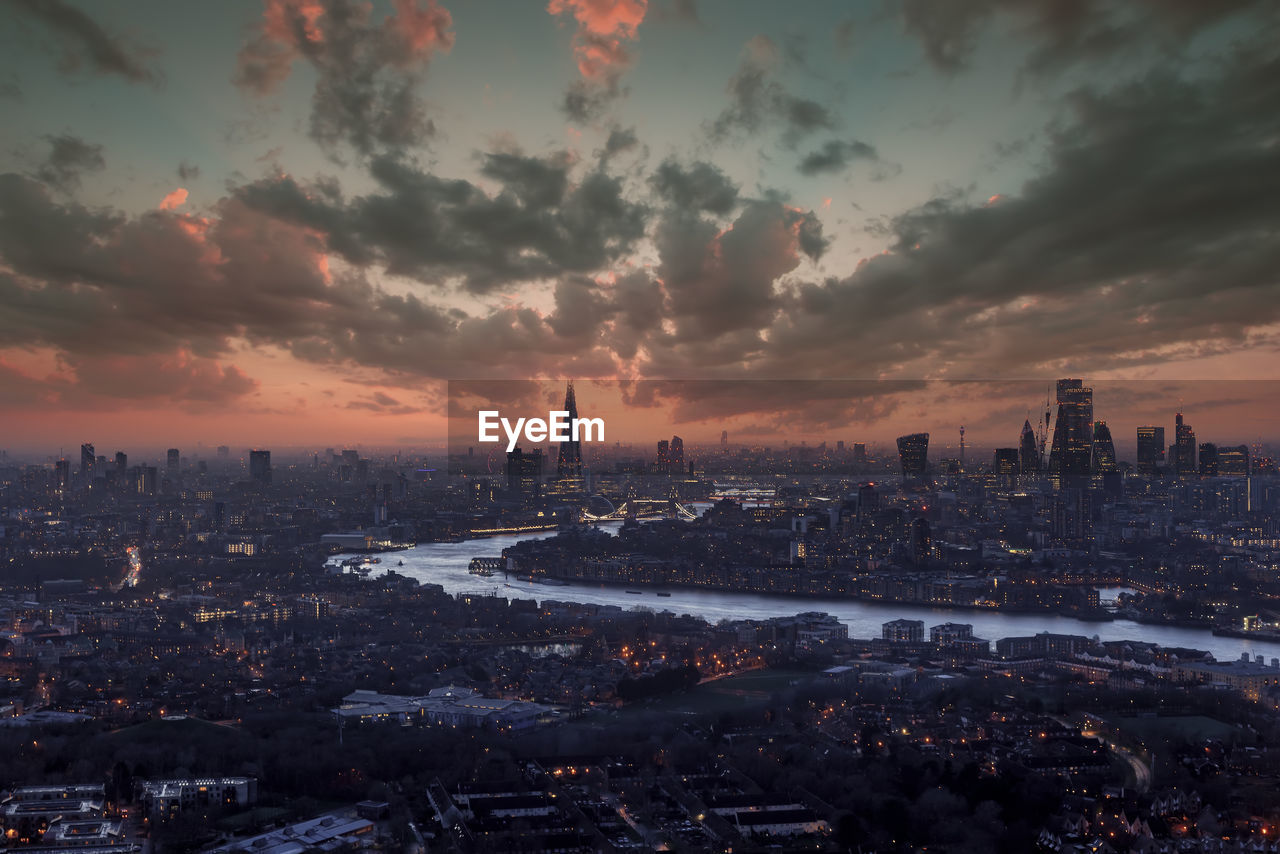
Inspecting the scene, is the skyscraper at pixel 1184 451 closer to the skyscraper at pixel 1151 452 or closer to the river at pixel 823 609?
the skyscraper at pixel 1151 452

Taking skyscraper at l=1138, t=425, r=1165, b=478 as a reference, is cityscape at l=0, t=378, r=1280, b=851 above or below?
below

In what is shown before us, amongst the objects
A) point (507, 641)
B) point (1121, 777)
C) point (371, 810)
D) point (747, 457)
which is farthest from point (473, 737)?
point (747, 457)

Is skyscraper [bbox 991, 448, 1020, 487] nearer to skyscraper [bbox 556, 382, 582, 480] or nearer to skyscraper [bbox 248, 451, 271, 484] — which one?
skyscraper [bbox 556, 382, 582, 480]

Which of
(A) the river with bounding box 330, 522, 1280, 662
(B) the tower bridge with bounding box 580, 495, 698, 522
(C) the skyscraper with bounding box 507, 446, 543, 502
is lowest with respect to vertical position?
(A) the river with bounding box 330, 522, 1280, 662

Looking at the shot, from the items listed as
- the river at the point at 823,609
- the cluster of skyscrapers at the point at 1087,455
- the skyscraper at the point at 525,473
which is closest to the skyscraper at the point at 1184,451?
the cluster of skyscrapers at the point at 1087,455

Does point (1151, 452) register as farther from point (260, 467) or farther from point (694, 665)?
point (260, 467)

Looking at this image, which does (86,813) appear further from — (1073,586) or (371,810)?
(1073,586)

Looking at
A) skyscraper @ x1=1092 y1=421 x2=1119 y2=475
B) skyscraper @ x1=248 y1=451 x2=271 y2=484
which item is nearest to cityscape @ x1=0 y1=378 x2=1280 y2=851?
skyscraper @ x1=1092 y1=421 x2=1119 y2=475
